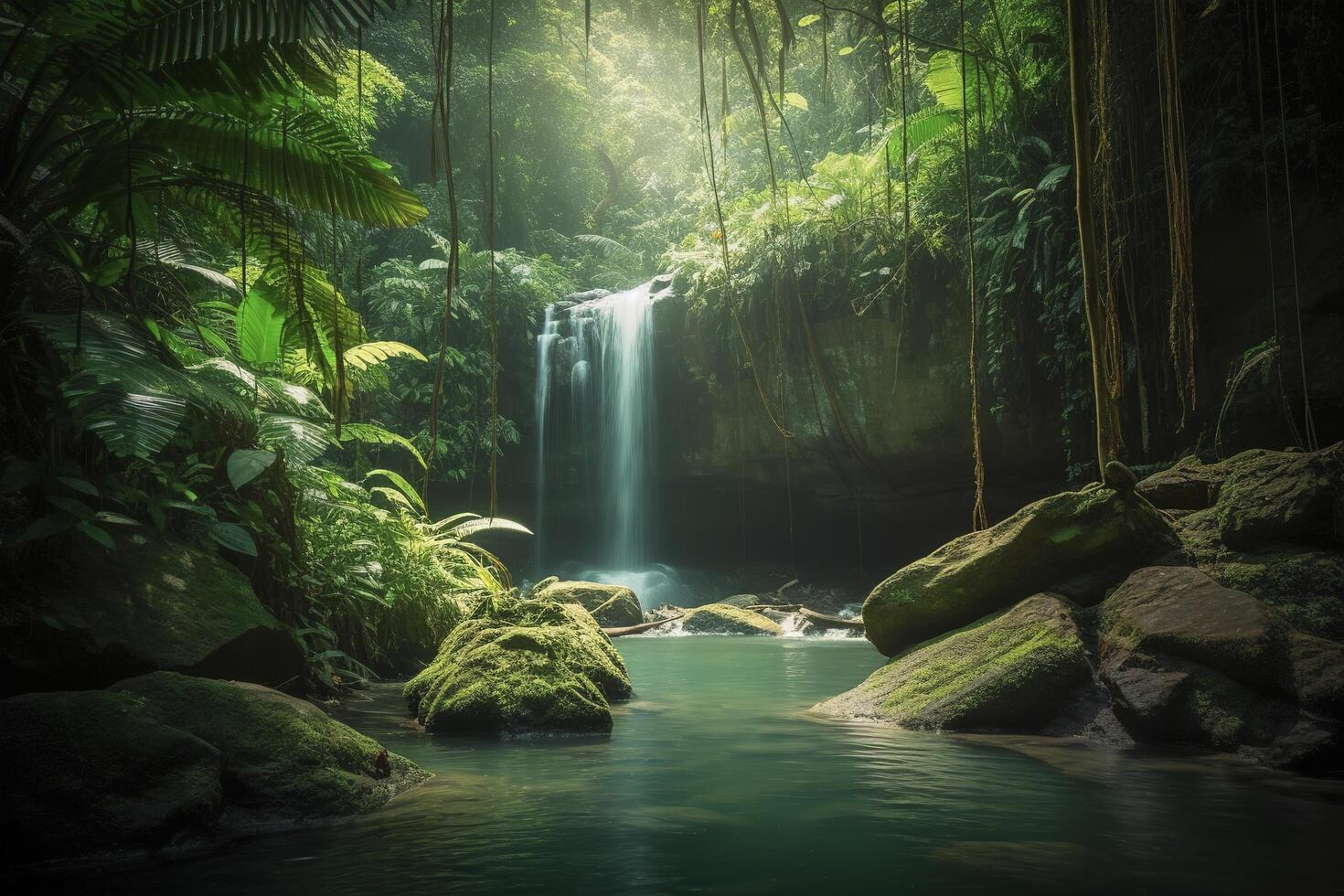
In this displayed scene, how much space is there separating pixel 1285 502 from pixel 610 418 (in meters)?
11.7

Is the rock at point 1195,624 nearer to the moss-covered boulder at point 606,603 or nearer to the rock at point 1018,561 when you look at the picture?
the rock at point 1018,561

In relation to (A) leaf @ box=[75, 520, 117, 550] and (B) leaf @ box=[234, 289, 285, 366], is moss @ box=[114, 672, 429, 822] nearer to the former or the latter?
(A) leaf @ box=[75, 520, 117, 550]

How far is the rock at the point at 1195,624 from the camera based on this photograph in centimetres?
416

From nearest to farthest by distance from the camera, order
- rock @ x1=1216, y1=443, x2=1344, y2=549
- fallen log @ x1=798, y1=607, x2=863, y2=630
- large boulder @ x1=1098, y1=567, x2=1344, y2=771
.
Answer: large boulder @ x1=1098, y1=567, x2=1344, y2=771 < rock @ x1=1216, y1=443, x2=1344, y2=549 < fallen log @ x1=798, y1=607, x2=863, y2=630

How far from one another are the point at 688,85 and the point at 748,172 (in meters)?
3.85

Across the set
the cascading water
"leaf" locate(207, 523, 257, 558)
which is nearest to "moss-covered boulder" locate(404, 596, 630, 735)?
"leaf" locate(207, 523, 257, 558)

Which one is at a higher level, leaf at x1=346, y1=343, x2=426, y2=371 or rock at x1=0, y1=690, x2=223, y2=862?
leaf at x1=346, y1=343, x2=426, y2=371

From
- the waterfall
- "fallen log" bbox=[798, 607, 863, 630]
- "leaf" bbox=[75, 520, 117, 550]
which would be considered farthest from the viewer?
the waterfall

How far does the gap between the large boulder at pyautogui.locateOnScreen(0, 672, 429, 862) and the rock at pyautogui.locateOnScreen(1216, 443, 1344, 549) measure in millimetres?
4798

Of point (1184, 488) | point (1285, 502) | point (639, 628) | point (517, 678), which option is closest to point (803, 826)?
point (517, 678)

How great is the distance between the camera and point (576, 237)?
27031 mm

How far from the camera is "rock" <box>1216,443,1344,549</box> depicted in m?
5.01

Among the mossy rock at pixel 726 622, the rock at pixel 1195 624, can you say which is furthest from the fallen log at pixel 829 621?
the rock at pixel 1195 624

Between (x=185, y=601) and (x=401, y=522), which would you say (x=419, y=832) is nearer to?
(x=185, y=601)
